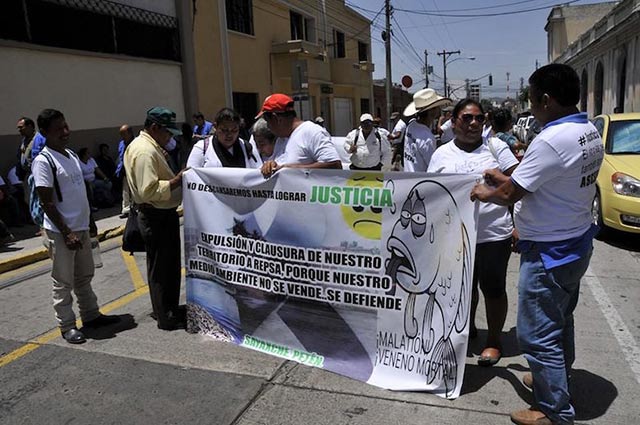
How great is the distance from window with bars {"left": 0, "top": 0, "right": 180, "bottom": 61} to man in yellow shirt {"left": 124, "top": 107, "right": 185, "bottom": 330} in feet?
24.0

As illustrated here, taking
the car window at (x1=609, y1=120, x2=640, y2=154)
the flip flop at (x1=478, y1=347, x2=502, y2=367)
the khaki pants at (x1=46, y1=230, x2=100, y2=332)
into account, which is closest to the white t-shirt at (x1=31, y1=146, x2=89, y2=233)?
the khaki pants at (x1=46, y1=230, x2=100, y2=332)

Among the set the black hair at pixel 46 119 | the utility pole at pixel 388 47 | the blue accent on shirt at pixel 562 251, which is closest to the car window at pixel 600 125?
the blue accent on shirt at pixel 562 251

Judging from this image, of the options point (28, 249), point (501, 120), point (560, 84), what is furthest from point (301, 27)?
point (560, 84)

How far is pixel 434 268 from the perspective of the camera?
10.6 ft

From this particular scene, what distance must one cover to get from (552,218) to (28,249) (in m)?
7.25

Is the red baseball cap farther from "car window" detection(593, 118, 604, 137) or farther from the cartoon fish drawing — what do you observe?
"car window" detection(593, 118, 604, 137)

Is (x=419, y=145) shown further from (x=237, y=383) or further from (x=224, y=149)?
(x=237, y=383)

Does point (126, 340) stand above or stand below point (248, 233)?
below

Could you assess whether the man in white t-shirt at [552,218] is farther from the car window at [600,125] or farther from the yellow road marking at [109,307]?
the car window at [600,125]

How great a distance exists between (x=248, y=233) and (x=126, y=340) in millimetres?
1403

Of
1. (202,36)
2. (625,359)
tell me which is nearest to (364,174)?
(625,359)

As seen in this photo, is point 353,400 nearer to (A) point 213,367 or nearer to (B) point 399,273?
(B) point 399,273

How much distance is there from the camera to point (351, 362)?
3.54m

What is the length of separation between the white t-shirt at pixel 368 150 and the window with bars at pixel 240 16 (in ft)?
38.9
